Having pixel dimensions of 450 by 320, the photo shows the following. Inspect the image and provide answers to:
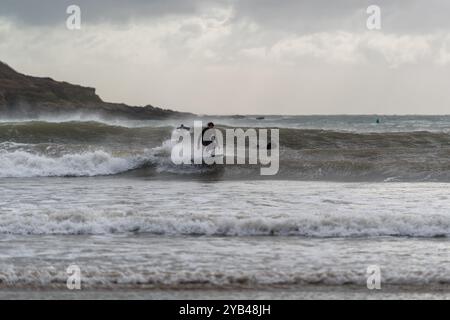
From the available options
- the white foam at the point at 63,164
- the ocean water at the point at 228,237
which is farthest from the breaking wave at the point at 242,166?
the ocean water at the point at 228,237

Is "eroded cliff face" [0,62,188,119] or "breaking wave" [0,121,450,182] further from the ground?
"eroded cliff face" [0,62,188,119]

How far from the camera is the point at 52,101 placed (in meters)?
94.6

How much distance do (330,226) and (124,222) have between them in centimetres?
313

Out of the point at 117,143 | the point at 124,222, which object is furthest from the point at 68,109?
the point at 124,222

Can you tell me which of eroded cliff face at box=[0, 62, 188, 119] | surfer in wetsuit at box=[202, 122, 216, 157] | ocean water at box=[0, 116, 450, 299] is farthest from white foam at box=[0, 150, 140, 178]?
eroded cliff face at box=[0, 62, 188, 119]

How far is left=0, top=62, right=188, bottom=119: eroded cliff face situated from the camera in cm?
9119

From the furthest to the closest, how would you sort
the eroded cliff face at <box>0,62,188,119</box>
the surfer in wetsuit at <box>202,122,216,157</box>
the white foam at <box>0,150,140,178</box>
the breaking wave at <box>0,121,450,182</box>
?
the eroded cliff face at <box>0,62,188,119</box> → the surfer in wetsuit at <box>202,122,216,157</box> → the white foam at <box>0,150,140,178</box> → the breaking wave at <box>0,121,450,182</box>

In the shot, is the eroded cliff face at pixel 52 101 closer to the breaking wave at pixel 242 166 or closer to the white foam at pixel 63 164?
the breaking wave at pixel 242 166

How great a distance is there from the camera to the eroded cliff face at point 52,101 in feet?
299

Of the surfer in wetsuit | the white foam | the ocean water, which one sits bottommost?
the ocean water

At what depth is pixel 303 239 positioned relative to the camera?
894 cm

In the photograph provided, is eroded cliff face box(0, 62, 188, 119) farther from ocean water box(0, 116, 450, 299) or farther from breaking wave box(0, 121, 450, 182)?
ocean water box(0, 116, 450, 299)

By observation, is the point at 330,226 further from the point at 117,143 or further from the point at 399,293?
the point at 117,143

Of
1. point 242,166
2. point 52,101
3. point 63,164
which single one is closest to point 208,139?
point 242,166
